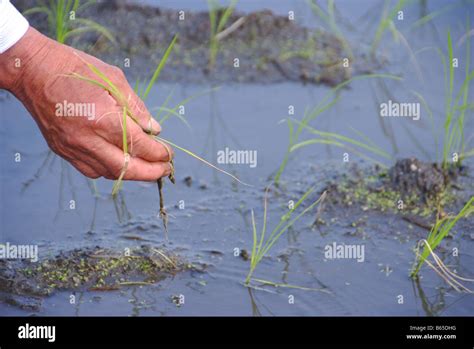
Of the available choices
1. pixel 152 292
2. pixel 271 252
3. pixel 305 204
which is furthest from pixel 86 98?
Result: pixel 305 204

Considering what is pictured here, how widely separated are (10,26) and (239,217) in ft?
4.00

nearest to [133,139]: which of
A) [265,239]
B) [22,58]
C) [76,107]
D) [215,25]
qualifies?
[76,107]

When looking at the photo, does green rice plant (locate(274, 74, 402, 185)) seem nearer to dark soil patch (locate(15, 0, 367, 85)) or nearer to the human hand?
dark soil patch (locate(15, 0, 367, 85))

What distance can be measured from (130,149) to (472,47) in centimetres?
282

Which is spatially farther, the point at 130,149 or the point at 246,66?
the point at 246,66

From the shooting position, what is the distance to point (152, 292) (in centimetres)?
341

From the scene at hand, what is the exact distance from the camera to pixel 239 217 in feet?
13.0

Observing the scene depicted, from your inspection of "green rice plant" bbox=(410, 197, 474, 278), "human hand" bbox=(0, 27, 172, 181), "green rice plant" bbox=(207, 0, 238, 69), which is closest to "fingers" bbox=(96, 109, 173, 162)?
"human hand" bbox=(0, 27, 172, 181)

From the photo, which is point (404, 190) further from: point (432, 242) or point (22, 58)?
point (22, 58)

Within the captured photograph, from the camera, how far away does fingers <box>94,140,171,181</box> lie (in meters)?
3.31

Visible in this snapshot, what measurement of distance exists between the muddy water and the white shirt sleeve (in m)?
0.80

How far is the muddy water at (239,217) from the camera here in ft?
11.1
